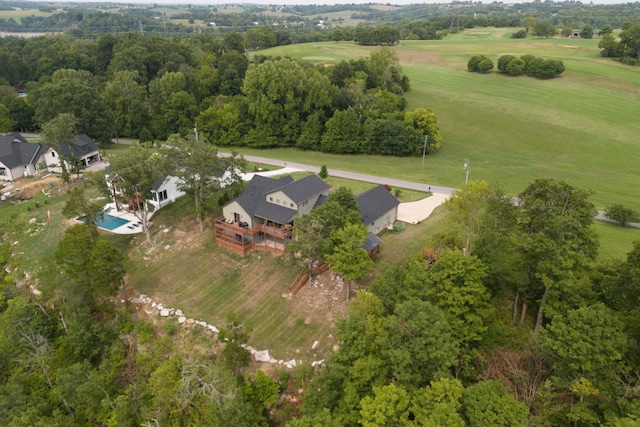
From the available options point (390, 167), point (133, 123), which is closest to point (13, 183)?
point (133, 123)

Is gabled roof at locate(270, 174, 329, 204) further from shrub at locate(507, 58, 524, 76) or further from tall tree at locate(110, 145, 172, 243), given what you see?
shrub at locate(507, 58, 524, 76)

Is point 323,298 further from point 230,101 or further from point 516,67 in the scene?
point 516,67

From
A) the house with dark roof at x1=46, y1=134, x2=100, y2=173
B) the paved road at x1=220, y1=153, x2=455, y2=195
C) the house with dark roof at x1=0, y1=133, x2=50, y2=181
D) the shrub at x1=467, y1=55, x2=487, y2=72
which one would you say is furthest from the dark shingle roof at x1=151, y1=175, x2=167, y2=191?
the shrub at x1=467, y1=55, x2=487, y2=72

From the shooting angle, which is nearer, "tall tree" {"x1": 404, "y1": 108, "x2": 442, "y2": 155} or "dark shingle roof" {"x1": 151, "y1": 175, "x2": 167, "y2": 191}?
"dark shingle roof" {"x1": 151, "y1": 175, "x2": 167, "y2": 191}

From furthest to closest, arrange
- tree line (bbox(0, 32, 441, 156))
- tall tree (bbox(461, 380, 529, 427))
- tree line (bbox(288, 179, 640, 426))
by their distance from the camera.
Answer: tree line (bbox(0, 32, 441, 156)) < tree line (bbox(288, 179, 640, 426)) < tall tree (bbox(461, 380, 529, 427))

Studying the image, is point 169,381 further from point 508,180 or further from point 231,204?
point 508,180

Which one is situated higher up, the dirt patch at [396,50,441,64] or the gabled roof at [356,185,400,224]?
the dirt patch at [396,50,441,64]
